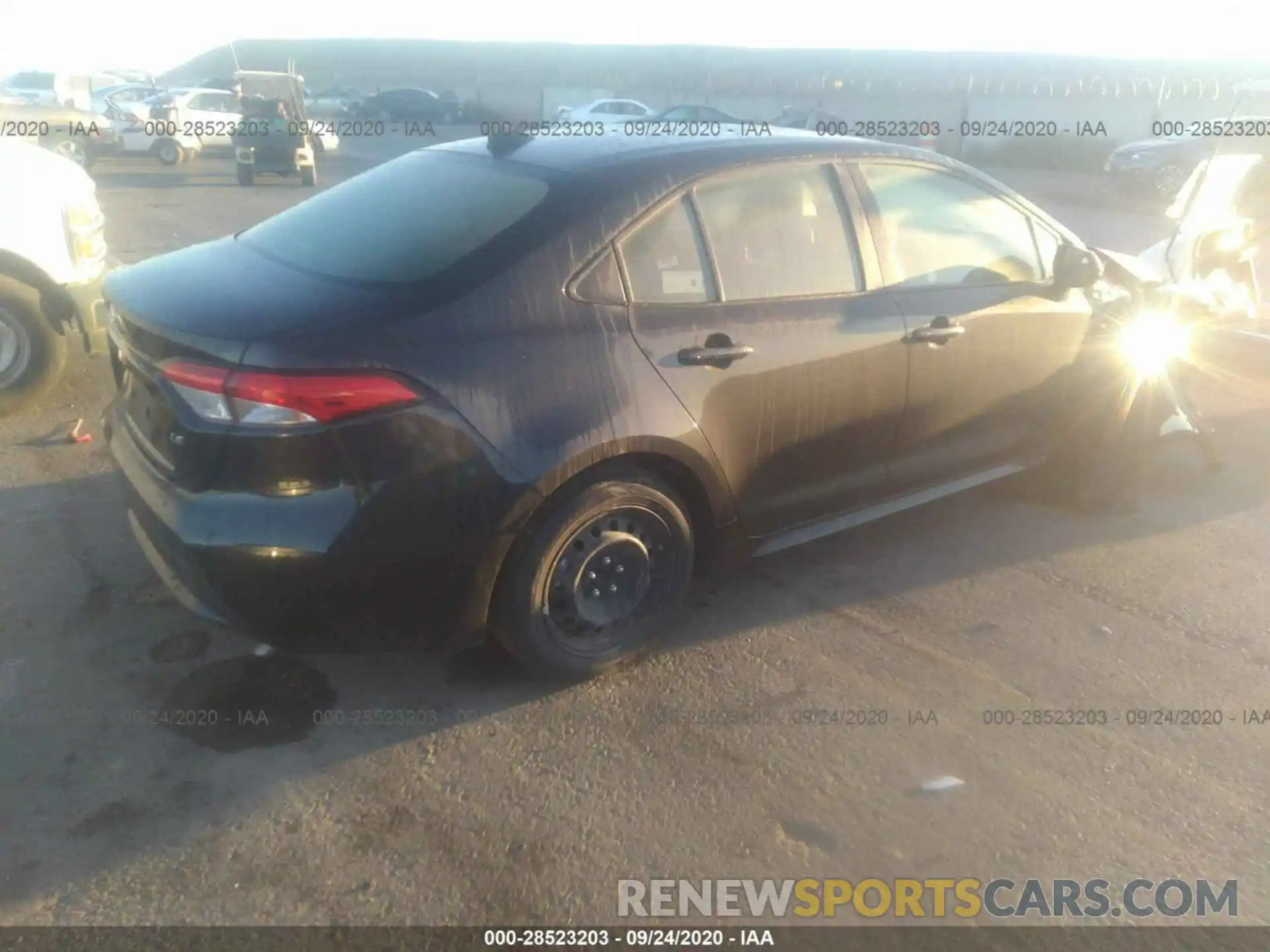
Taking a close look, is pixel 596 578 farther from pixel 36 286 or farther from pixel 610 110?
pixel 610 110

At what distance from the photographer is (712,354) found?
129 inches

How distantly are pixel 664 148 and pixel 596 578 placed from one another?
1.49 meters

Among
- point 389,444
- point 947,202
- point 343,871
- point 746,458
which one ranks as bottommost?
point 343,871

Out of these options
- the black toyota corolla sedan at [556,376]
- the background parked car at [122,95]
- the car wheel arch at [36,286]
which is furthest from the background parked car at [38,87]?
the black toyota corolla sedan at [556,376]

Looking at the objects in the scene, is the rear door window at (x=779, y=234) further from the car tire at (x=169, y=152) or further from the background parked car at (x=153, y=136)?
the car tire at (x=169, y=152)

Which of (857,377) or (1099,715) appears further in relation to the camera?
(857,377)

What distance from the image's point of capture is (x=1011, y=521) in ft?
15.8

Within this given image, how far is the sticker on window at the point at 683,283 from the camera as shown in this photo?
3.28 meters

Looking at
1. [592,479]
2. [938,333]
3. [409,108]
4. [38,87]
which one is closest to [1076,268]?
[938,333]

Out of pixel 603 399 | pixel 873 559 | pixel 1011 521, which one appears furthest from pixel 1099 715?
pixel 603 399

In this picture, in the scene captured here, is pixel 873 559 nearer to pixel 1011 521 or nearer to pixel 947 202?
pixel 1011 521

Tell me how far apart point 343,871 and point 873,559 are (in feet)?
8.41

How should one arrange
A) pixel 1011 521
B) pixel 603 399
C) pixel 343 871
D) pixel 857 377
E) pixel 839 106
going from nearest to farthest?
1. pixel 343 871
2. pixel 603 399
3. pixel 857 377
4. pixel 1011 521
5. pixel 839 106

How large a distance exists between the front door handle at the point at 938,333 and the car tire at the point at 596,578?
1152mm
